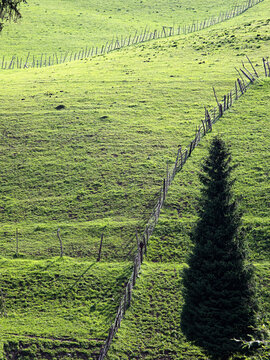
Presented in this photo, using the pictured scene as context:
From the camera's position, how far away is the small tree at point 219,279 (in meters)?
16.8

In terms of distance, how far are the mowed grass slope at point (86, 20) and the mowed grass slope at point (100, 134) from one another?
14675mm

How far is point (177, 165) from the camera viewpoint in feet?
112

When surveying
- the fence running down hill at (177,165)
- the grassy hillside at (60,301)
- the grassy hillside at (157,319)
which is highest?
the fence running down hill at (177,165)

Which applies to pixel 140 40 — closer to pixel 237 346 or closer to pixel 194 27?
pixel 194 27

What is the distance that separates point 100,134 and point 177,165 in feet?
31.6

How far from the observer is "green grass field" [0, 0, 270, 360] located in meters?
21.3

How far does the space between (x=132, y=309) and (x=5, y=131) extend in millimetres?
25883

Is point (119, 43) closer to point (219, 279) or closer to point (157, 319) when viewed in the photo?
point (157, 319)

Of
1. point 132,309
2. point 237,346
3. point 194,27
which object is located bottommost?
point 132,309

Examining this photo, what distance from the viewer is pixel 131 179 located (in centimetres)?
3328

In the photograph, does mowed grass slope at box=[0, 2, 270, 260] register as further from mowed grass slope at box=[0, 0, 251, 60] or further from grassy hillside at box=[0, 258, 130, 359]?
mowed grass slope at box=[0, 0, 251, 60]

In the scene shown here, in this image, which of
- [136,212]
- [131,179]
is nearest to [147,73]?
[131,179]

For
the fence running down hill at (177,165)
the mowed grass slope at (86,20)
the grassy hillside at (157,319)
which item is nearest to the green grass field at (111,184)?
the grassy hillside at (157,319)

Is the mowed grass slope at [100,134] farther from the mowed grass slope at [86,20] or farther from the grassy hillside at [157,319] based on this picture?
the mowed grass slope at [86,20]
